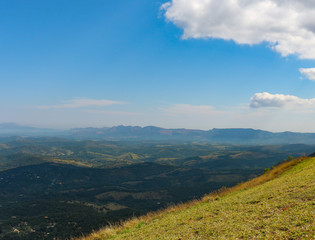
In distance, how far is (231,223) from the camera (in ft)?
49.5

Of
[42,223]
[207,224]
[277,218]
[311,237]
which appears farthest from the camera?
[42,223]

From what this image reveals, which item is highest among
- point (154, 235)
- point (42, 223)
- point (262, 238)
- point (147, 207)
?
point (262, 238)

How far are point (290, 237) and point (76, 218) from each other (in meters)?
131

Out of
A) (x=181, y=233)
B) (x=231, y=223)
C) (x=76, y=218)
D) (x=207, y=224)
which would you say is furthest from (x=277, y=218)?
(x=76, y=218)

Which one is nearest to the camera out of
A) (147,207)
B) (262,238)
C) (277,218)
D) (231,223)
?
(262,238)

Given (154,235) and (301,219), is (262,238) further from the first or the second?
(154,235)

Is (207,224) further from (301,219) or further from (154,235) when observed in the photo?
(301,219)

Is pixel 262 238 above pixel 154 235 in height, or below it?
above

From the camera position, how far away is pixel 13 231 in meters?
106

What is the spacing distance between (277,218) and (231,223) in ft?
9.96

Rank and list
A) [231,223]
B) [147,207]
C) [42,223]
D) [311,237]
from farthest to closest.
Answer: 1. [147,207]
2. [42,223]
3. [231,223]
4. [311,237]

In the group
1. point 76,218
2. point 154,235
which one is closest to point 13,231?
point 76,218

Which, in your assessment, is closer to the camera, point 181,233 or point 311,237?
point 311,237

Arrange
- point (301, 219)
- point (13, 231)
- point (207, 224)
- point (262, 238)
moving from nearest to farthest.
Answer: point (262, 238)
point (301, 219)
point (207, 224)
point (13, 231)
